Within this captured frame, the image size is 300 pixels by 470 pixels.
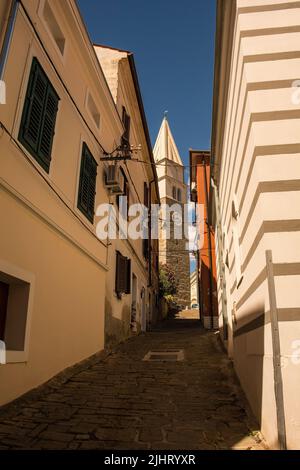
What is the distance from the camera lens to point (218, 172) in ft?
29.1

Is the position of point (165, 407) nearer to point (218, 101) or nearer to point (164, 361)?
point (164, 361)

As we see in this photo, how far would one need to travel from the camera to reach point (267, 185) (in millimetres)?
3738

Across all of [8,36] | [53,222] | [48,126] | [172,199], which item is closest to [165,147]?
[172,199]

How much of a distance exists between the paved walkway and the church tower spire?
75.8 ft

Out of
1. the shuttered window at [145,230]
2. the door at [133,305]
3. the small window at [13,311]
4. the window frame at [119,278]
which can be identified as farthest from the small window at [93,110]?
the shuttered window at [145,230]

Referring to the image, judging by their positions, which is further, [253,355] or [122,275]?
[122,275]

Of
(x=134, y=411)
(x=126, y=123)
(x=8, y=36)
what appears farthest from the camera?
(x=126, y=123)

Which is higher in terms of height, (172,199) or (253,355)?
(172,199)

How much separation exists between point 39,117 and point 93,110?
12.2ft

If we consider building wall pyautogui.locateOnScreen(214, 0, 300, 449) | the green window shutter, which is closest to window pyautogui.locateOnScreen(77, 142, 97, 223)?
the green window shutter

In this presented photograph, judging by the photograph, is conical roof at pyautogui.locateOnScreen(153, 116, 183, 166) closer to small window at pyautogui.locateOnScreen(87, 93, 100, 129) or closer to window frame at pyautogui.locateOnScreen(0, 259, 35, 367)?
small window at pyautogui.locateOnScreen(87, 93, 100, 129)

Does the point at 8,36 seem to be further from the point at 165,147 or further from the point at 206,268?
the point at 165,147

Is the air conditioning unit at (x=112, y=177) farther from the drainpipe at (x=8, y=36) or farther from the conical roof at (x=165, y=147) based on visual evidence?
the conical roof at (x=165, y=147)
